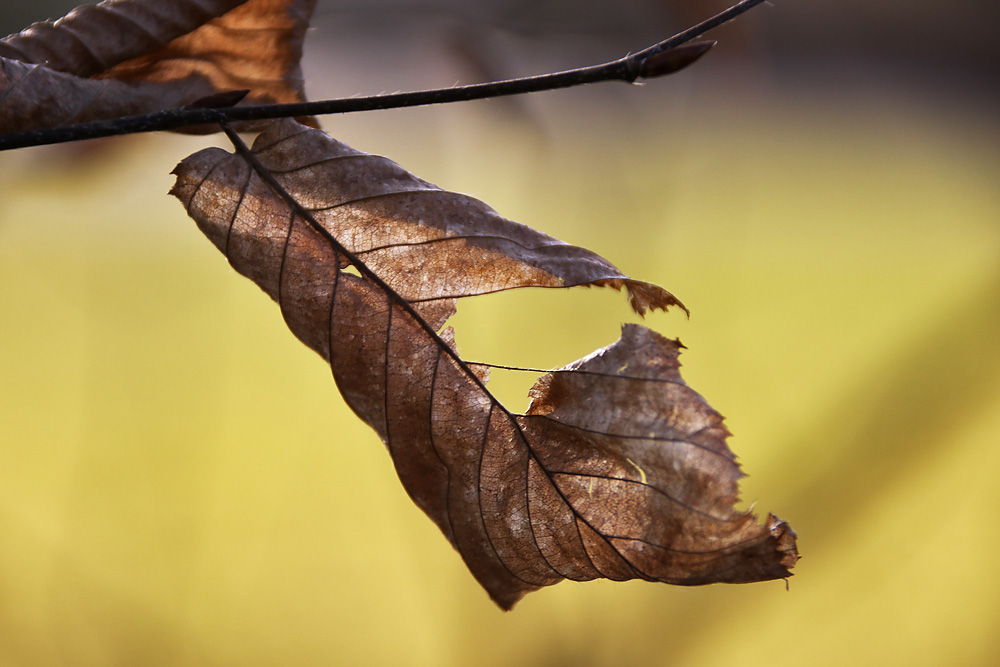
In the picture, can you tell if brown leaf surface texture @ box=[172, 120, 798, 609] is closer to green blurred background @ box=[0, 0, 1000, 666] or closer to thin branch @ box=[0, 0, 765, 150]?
thin branch @ box=[0, 0, 765, 150]

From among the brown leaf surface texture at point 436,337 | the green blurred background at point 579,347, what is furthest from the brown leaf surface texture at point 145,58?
the green blurred background at point 579,347

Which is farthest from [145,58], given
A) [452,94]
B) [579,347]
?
[579,347]

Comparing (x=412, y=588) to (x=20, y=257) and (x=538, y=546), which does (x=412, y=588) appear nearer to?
(x=538, y=546)

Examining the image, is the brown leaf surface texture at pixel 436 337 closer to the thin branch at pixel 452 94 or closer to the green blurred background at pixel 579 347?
the thin branch at pixel 452 94

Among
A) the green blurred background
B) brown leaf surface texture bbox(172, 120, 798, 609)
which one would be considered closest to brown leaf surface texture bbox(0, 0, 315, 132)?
brown leaf surface texture bbox(172, 120, 798, 609)

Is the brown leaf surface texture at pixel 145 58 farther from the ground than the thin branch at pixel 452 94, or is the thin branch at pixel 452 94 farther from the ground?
the brown leaf surface texture at pixel 145 58

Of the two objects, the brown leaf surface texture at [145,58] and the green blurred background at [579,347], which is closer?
the brown leaf surface texture at [145,58]
